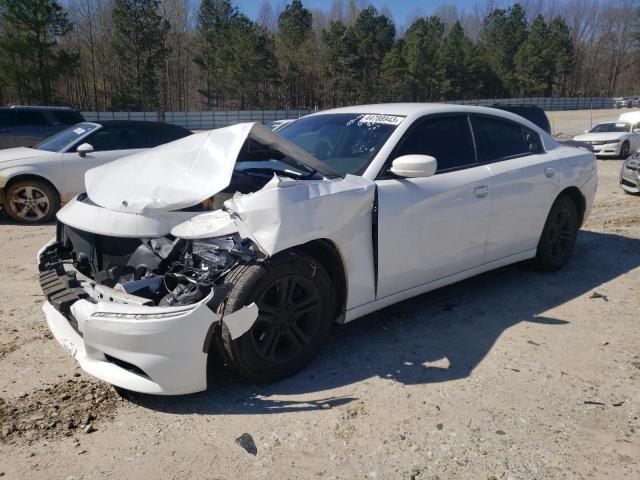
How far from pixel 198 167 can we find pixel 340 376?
1603 millimetres

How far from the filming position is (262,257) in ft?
9.75

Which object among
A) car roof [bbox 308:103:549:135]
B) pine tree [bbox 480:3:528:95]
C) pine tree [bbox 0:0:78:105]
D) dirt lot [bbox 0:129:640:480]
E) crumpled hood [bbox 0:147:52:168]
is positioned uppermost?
pine tree [bbox 480:3:528:95]

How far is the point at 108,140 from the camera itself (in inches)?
328

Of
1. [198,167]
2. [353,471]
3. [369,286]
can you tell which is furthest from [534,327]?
[198,167]

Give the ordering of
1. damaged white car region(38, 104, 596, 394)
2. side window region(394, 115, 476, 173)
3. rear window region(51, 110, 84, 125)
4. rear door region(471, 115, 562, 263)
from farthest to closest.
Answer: rear window region(51, 110, 84, 125) → rear door region(471, 115, 562, 263) → side window region(394, 115, 476, 173) → damaged white car region(38, 104, 596, 394)

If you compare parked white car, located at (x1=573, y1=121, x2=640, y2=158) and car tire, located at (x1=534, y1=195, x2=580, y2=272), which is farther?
parked white car, located at (x1=573, y1=121, x2=640, y2=158)

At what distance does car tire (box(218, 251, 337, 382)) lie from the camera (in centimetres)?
291

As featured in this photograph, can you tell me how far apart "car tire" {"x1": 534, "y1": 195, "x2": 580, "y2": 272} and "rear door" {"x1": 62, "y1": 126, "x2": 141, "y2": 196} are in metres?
6.21

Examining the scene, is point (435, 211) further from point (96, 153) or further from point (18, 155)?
point (18, 155)

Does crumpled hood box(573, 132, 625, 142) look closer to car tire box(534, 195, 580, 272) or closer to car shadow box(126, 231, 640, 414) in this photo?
car shadow box(126, 231, 640, 414)

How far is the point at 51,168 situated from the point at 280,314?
615 centimetres

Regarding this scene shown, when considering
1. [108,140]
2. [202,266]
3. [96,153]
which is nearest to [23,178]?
[96,153]

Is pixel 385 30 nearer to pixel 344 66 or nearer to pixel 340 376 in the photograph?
pixel 344 66

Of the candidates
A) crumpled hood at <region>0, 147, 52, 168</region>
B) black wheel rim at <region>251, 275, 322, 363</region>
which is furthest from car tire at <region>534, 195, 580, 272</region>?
crumpled hood at <region>0, 147, 52, 168</region>
